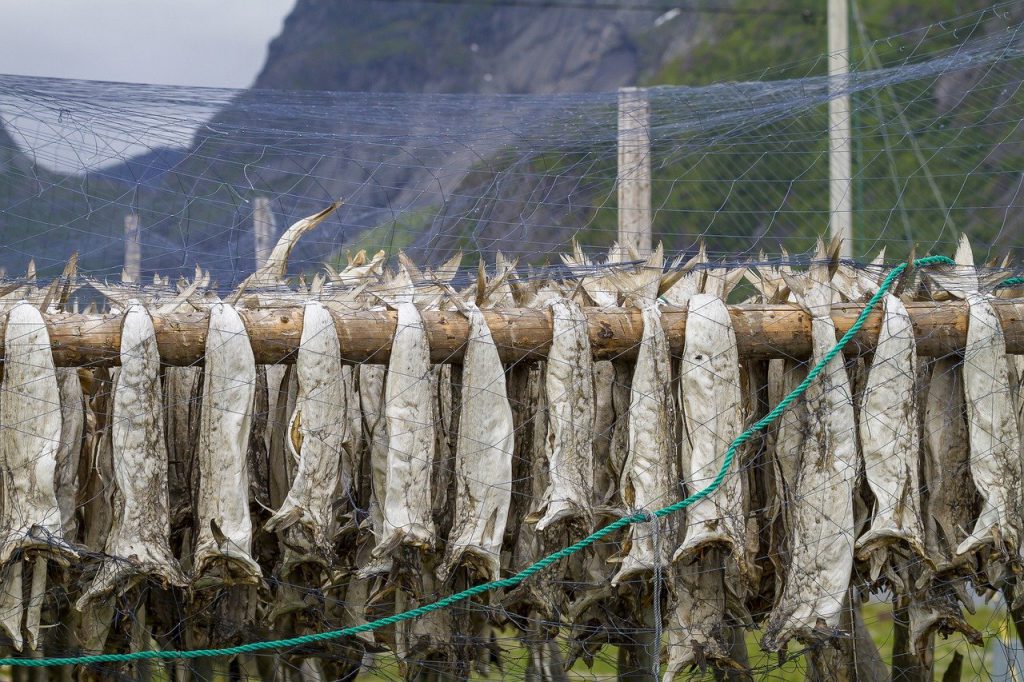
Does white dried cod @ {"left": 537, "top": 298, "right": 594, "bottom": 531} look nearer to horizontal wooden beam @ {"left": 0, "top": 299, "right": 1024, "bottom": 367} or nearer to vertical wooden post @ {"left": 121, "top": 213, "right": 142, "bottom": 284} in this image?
horizontal wooden beam @ {"left": 0, "top": 299, "right": 1024, "bottom": 367}

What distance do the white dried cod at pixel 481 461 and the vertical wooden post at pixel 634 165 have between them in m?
0.94

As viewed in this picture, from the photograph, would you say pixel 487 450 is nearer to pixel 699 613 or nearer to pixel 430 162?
pixel 699 613

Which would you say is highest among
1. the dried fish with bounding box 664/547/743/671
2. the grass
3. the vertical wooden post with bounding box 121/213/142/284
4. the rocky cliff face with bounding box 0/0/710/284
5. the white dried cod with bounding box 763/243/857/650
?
the rocky cliff face with bounding box 0/0/710/284

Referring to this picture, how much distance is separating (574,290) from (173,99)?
1.98m

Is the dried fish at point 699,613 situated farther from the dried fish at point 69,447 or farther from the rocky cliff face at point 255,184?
the dried fish at point 69,447

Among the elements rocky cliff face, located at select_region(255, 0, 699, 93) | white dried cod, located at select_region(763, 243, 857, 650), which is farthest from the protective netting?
rocky cliff face, located at select_region(255, 0, 699, 93)

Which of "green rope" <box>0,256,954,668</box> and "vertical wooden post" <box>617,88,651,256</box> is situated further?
"vertical wooden post" <box>617,88,651,256</box>

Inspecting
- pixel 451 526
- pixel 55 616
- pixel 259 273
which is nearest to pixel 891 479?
pixel 451 526

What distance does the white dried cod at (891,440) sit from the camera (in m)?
3.33

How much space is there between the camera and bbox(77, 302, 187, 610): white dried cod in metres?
3.12

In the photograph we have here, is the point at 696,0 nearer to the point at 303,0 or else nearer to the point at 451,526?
the point at 303,0

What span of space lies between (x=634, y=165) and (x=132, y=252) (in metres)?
3.36

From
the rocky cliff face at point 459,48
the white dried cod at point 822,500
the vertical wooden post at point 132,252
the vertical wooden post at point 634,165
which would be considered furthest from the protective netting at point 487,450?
→ the rocky cliff face at point 459,48

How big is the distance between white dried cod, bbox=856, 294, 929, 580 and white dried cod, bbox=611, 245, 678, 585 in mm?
679
